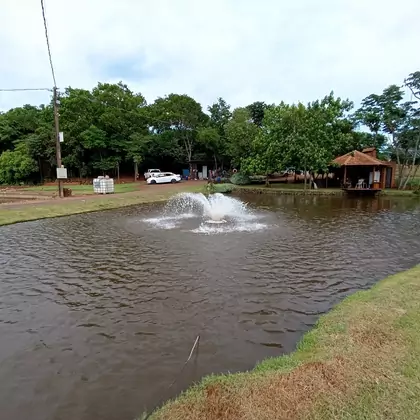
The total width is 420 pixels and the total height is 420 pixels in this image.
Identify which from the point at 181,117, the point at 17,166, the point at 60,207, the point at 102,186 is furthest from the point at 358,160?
the point at 17,166

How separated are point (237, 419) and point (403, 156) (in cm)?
3626

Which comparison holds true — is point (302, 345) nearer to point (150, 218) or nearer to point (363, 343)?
point (363, 343)

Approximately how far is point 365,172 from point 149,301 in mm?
31942

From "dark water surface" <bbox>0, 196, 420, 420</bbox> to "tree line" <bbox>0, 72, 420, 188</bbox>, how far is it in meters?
19.6

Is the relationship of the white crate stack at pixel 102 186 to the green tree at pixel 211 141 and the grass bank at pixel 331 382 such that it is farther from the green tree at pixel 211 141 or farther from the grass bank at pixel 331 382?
the grass bank at pixel 331 382

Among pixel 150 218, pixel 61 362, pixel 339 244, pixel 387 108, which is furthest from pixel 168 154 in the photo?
pixel 61 362

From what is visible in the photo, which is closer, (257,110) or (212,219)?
(212,219)

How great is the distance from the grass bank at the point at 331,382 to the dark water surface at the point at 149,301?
0.52 metres

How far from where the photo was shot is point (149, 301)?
6.96 meters

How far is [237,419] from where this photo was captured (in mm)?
3404

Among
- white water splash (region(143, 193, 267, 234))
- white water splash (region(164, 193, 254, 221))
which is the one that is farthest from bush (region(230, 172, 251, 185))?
white water splash (region(143, 193, 267, 234))

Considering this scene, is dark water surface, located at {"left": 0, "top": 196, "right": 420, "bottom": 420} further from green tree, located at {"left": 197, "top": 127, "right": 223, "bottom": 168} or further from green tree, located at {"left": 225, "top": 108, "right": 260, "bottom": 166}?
green tree, located at {"left": 197, "top": 127, "right": 223, "bottom": 168}

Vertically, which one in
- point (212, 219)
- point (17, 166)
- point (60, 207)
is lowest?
point (212, 219)

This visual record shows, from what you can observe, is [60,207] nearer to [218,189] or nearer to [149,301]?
[149,301]
